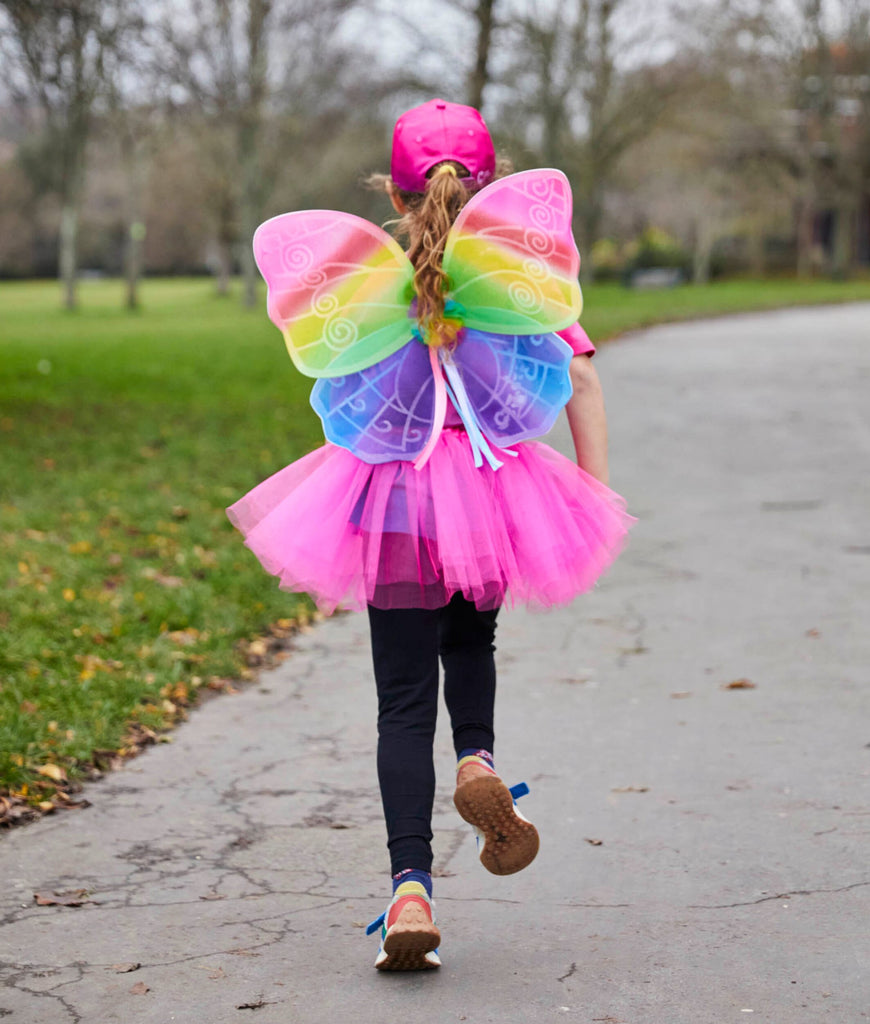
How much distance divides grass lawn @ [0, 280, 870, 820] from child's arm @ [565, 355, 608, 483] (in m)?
2.19

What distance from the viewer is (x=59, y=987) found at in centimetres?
305

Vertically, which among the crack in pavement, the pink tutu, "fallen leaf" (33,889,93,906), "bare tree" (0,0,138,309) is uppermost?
"bare tree" (0,0,138,309)

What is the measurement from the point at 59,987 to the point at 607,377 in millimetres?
13975

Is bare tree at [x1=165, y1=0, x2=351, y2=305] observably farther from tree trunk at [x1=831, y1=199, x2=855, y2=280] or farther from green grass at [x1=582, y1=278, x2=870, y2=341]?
tree trunk at [x1=831, y1=199, x2=855, y2=280]

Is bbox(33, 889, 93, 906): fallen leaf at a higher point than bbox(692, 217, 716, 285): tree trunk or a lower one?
lower

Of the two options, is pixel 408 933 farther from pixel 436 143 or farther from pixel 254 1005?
pixel 436 143

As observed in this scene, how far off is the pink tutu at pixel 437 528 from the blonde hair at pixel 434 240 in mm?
258

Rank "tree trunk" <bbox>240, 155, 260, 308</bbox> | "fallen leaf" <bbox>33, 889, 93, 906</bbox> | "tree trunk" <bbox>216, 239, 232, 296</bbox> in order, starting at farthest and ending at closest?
"tree trunk" <bbox>216, 239, 232, 296</bbox>
"tree trunk" <bbox>240, 155, 260, 308</bbox>
"fallen leaf" <bbox>33, 889, 93, 906</bbox>

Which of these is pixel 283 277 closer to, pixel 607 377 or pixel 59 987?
pixel 59 987

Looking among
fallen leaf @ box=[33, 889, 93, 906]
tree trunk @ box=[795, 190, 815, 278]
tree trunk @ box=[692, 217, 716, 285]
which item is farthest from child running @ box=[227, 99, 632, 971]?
tree trunk @ box=[692, 217, 716, 285]

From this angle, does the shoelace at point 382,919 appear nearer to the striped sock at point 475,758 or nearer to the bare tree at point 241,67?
the striped sock at point 475,758

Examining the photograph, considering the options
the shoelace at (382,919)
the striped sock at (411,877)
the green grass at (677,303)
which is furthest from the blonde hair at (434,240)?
the green grass at (677,303)

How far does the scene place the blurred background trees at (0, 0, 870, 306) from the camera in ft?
51.8

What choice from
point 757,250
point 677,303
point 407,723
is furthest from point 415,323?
point 757,250
